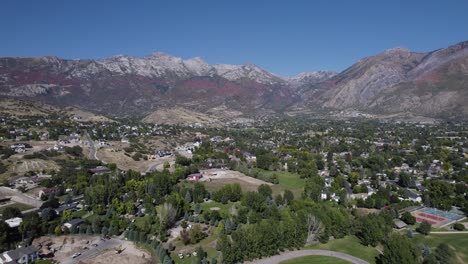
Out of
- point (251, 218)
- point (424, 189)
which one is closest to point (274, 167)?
point (424, 189)

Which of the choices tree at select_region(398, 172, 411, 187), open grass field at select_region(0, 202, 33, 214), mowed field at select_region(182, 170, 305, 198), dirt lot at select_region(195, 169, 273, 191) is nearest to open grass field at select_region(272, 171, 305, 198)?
mowed field at select_region(182, 170, 305, 198)

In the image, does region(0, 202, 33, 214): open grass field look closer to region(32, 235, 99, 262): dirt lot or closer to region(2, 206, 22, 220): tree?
region(2, 206, 22, 220): tree

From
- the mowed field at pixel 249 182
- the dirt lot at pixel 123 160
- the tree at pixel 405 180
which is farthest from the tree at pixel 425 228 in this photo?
the dirt lot at pixel 123 160

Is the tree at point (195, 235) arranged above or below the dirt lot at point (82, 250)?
above

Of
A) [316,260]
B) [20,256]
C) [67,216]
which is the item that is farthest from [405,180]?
[20,256]

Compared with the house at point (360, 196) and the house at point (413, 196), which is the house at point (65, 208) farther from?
the house at point (413, 196)

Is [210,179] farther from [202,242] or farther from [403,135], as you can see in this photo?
[403,135]

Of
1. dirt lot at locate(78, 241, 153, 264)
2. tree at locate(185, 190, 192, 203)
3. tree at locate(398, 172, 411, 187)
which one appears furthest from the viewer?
tree at locate(398, 172, 411, 187)
